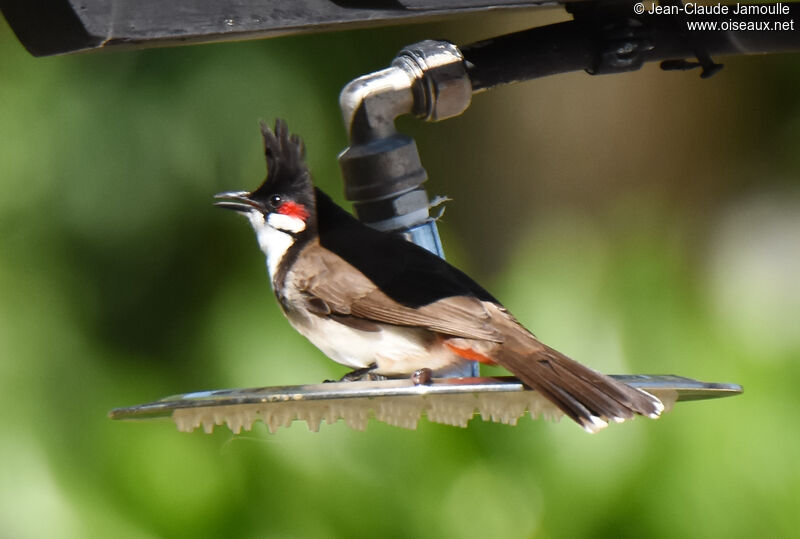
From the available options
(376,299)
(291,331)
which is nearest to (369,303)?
(376,299)

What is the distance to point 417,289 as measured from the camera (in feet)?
7.39

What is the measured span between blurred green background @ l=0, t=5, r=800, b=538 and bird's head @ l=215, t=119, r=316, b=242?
2.72ft

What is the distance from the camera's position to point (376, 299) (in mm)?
2312

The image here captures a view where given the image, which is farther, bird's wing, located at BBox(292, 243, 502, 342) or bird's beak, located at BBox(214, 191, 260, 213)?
bird's beak, located at BBox(214, 191, 260, 213)

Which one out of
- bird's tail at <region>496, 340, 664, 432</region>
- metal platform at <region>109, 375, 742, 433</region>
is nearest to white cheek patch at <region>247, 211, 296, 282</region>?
bird's tail at <region>496, 340, 664, 432</region>

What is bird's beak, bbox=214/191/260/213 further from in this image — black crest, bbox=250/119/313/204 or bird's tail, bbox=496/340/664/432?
bird's tail, bbox=496/340/664/432

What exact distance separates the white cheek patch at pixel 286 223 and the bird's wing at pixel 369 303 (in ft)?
0.24

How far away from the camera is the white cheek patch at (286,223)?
257 cm

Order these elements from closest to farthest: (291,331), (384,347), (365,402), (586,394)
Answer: (365,402) → (586,394) → (384,347) → (291,331)

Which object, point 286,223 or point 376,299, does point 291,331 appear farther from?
point 376,299

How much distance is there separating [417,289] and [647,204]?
2.01 metres

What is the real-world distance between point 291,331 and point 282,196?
114 cm

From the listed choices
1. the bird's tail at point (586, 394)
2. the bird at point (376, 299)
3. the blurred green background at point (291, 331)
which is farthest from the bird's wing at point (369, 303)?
the blurred green background at point (291, 331)

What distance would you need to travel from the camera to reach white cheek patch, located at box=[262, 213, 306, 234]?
2574 millimetres
